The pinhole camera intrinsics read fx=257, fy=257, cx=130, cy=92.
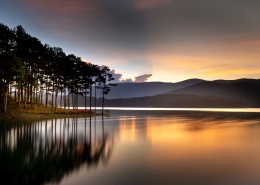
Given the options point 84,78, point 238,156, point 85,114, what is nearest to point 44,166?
point 238,156

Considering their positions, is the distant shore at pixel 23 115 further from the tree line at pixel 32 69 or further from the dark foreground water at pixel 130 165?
the dark foreground water at pixel 130 165

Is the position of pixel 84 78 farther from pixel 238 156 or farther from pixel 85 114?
pixel 238 156

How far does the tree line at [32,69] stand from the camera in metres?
60.4

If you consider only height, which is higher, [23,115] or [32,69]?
[32,69]

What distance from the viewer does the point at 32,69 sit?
8125 cm

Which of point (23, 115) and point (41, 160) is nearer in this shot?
point (41, 160)

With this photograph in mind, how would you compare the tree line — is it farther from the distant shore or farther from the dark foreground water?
the dark foreground water

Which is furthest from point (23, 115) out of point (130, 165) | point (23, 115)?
point (130, 165)

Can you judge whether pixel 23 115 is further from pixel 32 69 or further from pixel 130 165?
pixel 130 165

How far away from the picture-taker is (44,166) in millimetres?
16266

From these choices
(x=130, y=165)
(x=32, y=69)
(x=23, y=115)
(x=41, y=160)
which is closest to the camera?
(x=130, y=165)

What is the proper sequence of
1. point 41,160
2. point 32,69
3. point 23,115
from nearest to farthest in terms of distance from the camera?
point 41,160 < point 23,115 < point 32,69

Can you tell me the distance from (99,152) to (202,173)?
9.76m

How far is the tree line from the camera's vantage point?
60438 mm
